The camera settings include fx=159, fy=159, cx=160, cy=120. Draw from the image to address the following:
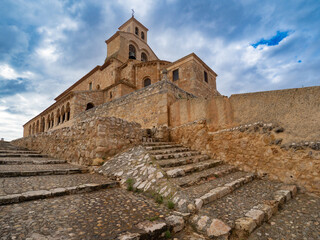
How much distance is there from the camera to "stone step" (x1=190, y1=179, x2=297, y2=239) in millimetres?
1831

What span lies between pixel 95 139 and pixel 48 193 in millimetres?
2235

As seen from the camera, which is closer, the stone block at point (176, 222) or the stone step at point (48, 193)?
the stone block at point (176, 222)

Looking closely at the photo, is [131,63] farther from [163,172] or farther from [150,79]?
[163,172]

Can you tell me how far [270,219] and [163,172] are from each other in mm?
1767

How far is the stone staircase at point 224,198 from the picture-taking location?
6.15 feet

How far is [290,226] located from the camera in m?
2.04

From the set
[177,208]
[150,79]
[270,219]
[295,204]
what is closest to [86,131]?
[177,208]

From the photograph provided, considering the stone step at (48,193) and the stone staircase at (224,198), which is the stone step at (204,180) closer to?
the stone staircase at (224,198)

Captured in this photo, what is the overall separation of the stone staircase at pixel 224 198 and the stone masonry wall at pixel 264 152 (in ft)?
0.91

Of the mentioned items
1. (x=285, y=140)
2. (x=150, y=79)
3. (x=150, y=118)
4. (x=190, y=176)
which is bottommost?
(x=190, y=176)

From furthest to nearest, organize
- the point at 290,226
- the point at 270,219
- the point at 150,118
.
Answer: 1. the point at 150,118
2. the point at 270,219
3. the point at 290,226

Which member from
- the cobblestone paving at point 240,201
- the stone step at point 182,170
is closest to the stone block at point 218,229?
the cobblestone paving at point 240,201

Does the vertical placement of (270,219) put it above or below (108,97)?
below

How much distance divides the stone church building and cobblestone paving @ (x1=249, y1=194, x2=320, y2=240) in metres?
10.4
